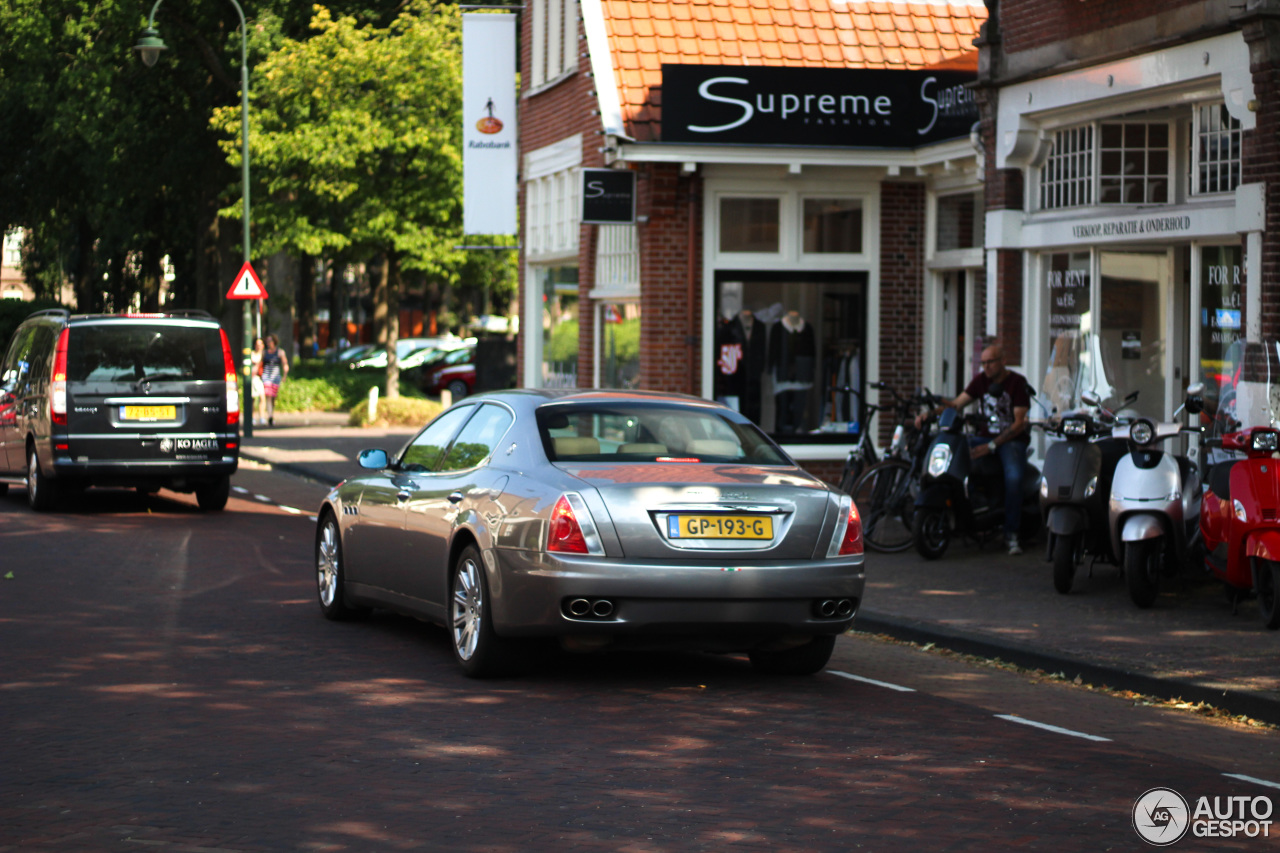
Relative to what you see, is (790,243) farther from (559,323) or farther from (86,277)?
(86,277)

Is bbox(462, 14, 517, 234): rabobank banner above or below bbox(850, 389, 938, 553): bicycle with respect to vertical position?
above

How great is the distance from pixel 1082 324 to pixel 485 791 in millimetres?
9713

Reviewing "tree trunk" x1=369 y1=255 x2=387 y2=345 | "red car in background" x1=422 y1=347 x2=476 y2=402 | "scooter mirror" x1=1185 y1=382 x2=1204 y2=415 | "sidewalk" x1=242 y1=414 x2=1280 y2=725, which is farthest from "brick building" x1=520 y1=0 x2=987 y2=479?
"tree trunk" x1=369 y1=255 x2=387 y2=345

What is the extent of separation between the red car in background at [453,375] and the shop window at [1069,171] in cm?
3086

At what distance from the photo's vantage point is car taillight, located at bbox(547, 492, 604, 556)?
7.85m

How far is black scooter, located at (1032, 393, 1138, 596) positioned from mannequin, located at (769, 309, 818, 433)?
7.47m

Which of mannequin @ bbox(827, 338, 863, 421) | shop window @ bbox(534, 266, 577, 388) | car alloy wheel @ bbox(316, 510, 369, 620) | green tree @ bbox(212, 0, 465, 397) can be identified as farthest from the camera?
green tree @ bbox(212, 0, 465, 397)

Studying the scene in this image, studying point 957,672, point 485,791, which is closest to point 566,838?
point 485,791

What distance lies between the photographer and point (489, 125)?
79.7 ft

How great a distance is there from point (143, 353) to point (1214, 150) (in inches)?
400

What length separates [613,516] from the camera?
7.87 meters

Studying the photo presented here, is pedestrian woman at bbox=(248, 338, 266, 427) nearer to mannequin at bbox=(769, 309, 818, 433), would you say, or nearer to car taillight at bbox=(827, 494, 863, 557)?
mannequin at bbox=(769, 309, 818, 433)

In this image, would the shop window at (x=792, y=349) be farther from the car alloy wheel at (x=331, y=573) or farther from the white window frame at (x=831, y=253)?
the car alloy wheel at (x=331, y=573)

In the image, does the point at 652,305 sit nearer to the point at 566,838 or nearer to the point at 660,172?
the point at 660,172
